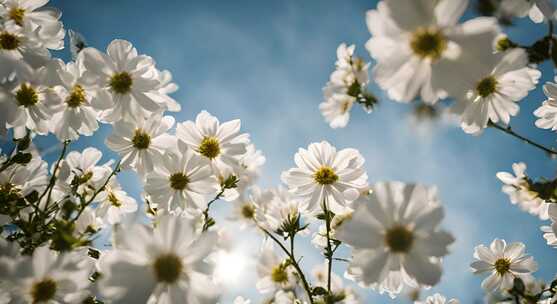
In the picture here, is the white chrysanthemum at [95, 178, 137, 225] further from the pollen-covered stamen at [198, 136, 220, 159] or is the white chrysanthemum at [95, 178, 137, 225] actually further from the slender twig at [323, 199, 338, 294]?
the slender twig at [323, 199, 338, 294]

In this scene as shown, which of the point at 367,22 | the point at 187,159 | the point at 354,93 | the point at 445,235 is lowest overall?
the point at 445,235

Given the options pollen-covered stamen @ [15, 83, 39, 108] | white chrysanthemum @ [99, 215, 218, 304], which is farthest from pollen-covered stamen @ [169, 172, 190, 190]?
pollen-covered stamen @ [15, 83, 39, 108]

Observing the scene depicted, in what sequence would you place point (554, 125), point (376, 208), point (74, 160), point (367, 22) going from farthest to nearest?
point (74, 160)
point (554, 125)
point (376, 208)
point (367, 22)

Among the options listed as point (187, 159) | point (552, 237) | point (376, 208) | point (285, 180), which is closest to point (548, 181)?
point (376, 208)

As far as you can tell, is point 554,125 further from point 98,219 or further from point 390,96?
point 98,219

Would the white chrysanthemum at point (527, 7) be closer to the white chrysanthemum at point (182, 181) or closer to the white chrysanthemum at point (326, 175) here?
the white chrysanthemum at point (326, 175)

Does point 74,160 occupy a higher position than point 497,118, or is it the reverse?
point 74,160

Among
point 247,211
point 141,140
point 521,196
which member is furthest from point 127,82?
point 521,196
